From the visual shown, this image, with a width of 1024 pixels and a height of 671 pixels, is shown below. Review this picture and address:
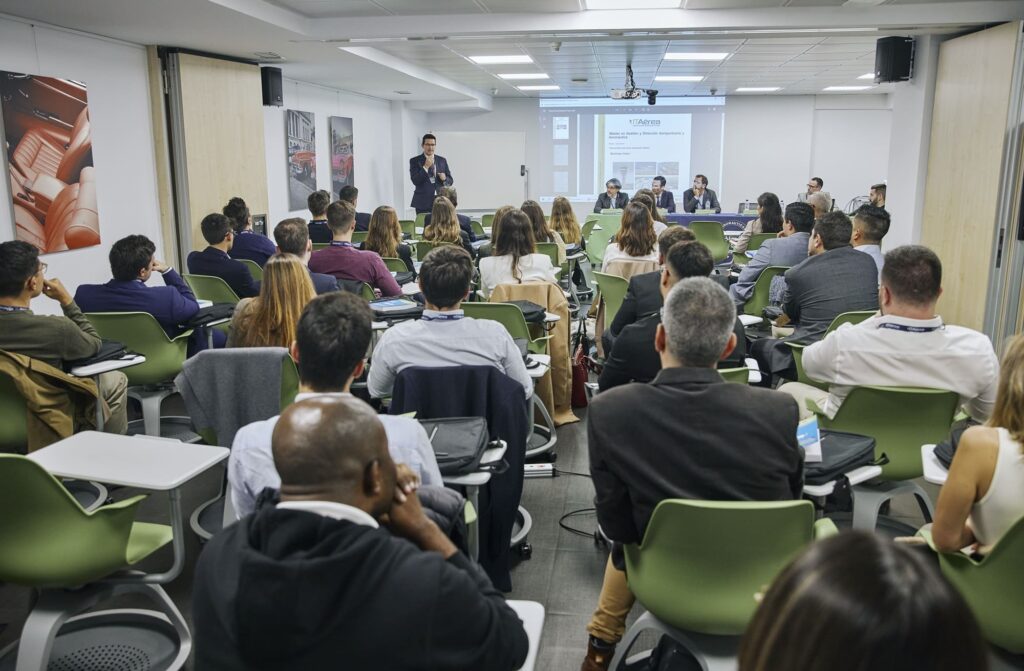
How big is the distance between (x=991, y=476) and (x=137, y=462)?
2295 millimetres

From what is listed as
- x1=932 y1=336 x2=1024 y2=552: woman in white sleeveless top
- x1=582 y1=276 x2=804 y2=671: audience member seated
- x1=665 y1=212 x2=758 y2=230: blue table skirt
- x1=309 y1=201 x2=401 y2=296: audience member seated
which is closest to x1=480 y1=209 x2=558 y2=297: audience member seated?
x1=309 y1=201 x2=401 y2=296: audience member seated

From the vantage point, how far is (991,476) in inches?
76.1

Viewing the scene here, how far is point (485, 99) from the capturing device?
15.8 meters

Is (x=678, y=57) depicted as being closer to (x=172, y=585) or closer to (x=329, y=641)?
(x=172, y=585)

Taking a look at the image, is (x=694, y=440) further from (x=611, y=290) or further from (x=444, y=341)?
(x=611, y=290)

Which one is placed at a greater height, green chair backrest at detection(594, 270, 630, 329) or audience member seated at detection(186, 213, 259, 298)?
audience member seated at detection(186, 213, 259, 298)

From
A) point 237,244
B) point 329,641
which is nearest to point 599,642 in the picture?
point 329,641

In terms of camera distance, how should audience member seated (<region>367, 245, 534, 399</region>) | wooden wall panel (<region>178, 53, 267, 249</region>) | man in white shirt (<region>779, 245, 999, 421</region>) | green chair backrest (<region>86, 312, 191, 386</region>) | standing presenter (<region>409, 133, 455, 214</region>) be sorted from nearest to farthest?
1. man in white shirt (<region>779, 245, 999, 421</region>)
2. audience member seated (<region>367, 245, 534, 399</region>)
3. green chair backrest (<region>86, 312, 191, 386</region>)
4. wooden wall panel (<region>178, 53, 267, 249</region>)
5. standing presenter (<region>409, 133, 455, 214</region>)

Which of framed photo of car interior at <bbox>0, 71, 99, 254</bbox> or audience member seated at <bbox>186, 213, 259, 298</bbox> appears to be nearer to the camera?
audience member seated at <bbox>186, 213, 259, 298</bbox>

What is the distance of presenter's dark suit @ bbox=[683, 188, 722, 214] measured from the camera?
12.8 meters

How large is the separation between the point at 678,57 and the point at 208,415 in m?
8.14

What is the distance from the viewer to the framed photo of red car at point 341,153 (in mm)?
12602

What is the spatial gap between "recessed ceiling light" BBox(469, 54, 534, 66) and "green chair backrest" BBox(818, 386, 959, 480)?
761 centimetres

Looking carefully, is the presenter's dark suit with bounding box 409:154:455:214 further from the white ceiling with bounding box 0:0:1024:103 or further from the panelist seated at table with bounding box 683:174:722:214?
the panelist seated at table with bounding box 683:174:722:214
